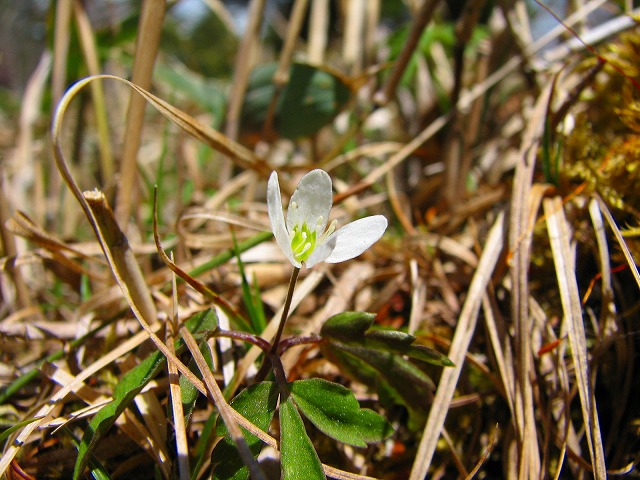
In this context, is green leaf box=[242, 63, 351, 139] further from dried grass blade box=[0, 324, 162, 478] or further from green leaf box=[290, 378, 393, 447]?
green leaf box=[290, 378, 393, 447]

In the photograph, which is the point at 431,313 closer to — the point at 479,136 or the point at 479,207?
the point at 479,207

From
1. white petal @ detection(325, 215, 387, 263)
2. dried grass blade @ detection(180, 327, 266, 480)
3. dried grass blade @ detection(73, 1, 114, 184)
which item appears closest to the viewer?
dried grass blade @ detection(180, 327, 266, 480)

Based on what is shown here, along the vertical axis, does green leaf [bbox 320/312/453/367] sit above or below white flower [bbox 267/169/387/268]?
below

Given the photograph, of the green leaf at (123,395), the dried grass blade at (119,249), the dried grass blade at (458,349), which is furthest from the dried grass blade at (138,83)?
the dried grass blade at (458,349)

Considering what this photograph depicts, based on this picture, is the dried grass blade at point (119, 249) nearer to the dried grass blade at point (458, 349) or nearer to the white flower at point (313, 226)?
the white flower at point (313, 226)

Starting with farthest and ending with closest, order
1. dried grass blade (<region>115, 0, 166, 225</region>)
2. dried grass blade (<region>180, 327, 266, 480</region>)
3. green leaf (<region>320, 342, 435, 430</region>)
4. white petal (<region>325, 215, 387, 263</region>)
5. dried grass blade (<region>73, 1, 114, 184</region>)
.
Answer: dried grass blade (<region>73, 1, 114, 184</region>) < dried grass blade (<region>115, 0, 166, 225</region>) < green leaf (<region>320, 342, 435, 430</region>) < white petal (<region>325, 215, 387, 263</region>) < dried grass blade (<region>180, 327, 266, 480</region>)

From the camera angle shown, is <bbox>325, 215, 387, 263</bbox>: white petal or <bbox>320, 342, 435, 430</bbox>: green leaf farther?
<bbox>320, 342, 435, 430</bbox>: green leaf

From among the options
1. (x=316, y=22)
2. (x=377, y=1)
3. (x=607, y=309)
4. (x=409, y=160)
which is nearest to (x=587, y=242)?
(x=607, y=309)

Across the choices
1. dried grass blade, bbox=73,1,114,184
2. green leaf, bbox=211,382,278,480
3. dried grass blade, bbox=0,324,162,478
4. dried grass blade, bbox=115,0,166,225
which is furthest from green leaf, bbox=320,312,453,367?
dried grass blade, bbox=73,1,114,184

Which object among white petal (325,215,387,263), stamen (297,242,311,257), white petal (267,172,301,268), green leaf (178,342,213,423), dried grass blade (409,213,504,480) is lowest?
dried grass blade (409,213,504,480)
